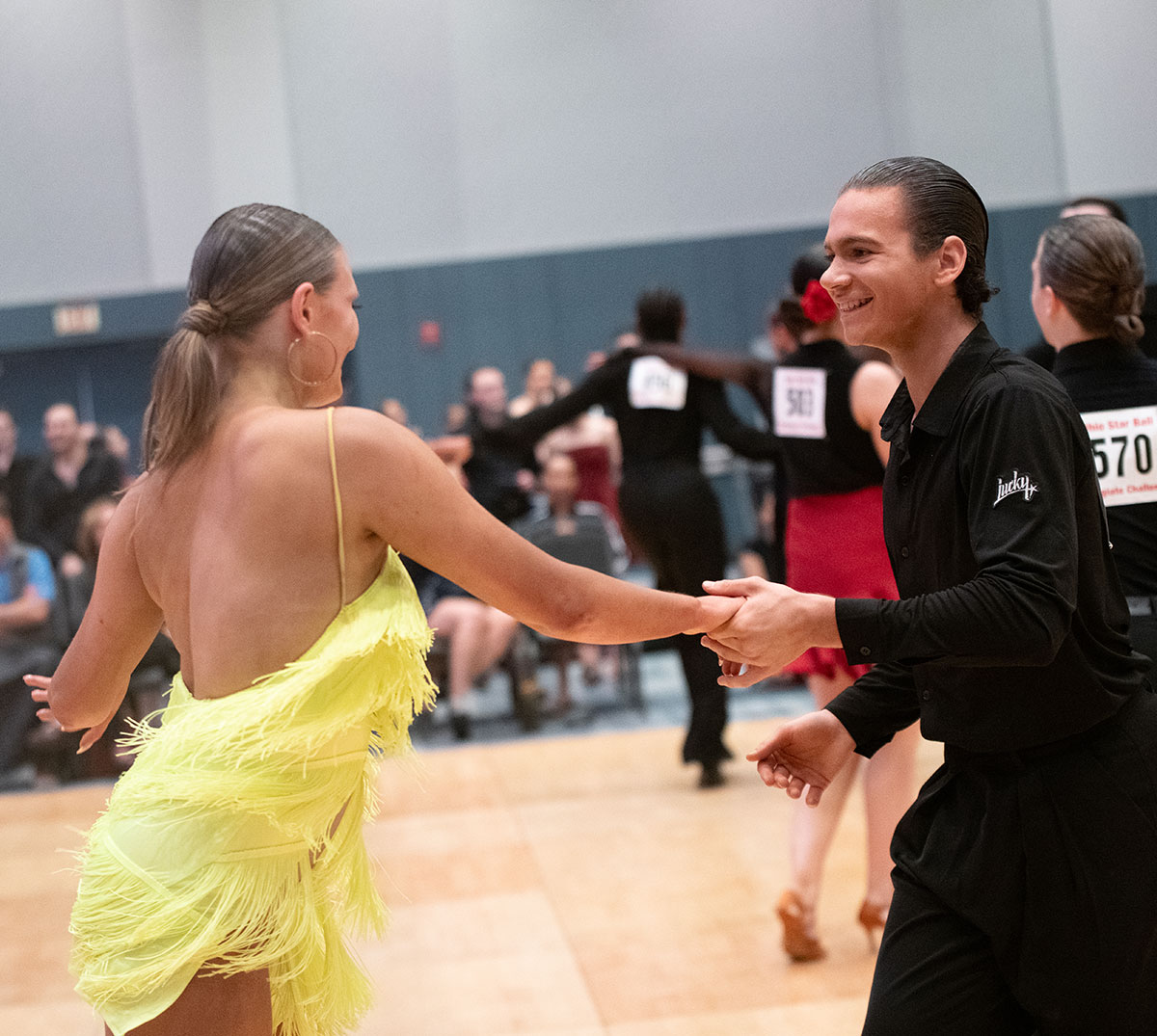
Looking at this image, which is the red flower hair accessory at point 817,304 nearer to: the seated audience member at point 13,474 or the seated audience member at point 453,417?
the seated audience member at point 453,417

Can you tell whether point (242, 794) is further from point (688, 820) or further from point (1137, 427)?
point (688, 820)

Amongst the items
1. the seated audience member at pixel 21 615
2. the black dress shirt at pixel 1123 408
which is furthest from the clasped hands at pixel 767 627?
the seated audience member at pixel 21 615

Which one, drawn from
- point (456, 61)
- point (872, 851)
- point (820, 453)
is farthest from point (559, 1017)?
point (456, 61)

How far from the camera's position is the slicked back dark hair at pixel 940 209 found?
1.67 m

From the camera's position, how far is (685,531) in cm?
515

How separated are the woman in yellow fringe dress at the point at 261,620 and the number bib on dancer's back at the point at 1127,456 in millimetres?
1227

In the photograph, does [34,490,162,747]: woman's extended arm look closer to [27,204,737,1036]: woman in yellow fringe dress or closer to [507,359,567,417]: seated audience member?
[27,204,737,1036]: woman in yellow fringe dress

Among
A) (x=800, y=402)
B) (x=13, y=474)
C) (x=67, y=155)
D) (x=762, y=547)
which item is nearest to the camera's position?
(x=800, y=402)

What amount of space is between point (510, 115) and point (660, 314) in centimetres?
217

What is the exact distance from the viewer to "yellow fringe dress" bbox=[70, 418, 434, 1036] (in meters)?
1.54

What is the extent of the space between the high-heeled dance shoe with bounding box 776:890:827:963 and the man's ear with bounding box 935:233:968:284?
197 centimetres

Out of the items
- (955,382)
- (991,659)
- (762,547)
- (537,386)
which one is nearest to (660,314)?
(762,547)

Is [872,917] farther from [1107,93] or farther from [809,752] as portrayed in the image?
[1107,93]

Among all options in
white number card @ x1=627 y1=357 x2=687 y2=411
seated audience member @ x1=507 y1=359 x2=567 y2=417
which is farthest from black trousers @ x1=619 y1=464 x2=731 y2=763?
seated audience member @ x1=507 y1=359 x2=567 y2=417
